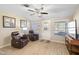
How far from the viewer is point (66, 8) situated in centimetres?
188

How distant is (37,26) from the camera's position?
6.84 ft

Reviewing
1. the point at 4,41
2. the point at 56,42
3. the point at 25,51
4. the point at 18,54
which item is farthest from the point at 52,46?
the point at 4,41

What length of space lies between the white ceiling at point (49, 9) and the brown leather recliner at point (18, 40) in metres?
0.55

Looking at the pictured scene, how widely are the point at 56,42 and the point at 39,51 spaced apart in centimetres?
56

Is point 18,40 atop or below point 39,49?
atop

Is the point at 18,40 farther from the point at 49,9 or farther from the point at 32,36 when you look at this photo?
the point at 49,9

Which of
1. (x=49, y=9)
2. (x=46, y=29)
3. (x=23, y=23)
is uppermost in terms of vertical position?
(x=49, y=9)

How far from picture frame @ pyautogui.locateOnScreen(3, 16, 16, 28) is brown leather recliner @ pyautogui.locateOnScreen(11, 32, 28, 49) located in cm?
21

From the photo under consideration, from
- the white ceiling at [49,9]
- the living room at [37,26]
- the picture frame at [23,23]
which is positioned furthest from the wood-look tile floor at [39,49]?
the white ceiling at [49,9]

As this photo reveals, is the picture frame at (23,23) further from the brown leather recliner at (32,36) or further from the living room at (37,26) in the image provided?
the brown leather recliner at (32,36)

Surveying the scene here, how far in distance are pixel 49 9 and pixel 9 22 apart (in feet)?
3.59

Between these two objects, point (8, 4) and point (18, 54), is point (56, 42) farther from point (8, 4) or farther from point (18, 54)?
point (8, 4)

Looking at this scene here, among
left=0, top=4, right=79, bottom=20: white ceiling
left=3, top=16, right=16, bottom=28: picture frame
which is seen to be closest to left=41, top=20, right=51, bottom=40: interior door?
left=0, top=4, right=79, bottom=20: white ceiling

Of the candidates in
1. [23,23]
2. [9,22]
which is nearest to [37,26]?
[23,23]
